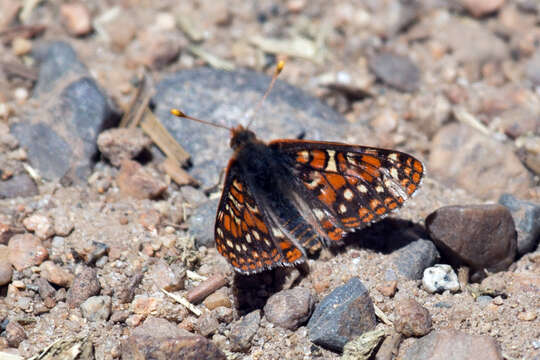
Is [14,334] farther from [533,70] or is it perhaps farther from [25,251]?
[533,70]

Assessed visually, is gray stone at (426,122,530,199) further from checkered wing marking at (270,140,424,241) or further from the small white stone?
checkered wing marking at (270,140,424,241)

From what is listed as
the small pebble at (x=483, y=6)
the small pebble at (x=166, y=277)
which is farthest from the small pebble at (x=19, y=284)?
the small pebble at (x=483, y=6)

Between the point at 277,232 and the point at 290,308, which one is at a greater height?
the point at 277,232

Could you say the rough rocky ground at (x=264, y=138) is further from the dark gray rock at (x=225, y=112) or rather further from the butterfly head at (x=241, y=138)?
the butterfly head at (x=241, y=138)

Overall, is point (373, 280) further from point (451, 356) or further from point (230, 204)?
point (230, 204)

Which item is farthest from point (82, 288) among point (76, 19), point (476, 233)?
point (76, 19)

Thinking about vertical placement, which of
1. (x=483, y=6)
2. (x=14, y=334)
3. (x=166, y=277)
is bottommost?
(x=14, y=334)

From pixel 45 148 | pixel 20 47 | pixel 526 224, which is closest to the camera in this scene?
pixel 526 224

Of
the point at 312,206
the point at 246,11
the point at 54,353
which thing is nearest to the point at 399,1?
the point at 246,11

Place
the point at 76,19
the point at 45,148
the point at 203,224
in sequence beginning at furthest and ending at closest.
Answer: the point at 76,19 → the point at 45,148 → the point at 203,224
